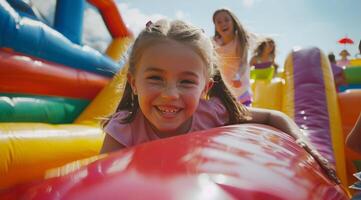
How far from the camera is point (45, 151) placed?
129cm

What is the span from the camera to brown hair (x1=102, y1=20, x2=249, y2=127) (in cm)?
93

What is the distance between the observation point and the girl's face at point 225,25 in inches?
92.7

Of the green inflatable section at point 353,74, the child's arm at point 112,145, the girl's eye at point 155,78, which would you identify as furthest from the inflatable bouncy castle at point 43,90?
the green inflatable section at point 353,74

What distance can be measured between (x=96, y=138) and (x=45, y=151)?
0.30 meters

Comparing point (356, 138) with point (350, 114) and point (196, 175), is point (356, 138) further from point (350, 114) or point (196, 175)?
point (350, 114)

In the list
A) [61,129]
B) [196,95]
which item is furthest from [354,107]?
[61,129]

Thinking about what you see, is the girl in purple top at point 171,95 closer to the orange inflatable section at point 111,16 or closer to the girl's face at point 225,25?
the girl's face at point 225,25

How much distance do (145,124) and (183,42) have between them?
27 cm

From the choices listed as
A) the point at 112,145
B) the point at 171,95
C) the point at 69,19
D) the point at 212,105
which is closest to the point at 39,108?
the point at 69,19

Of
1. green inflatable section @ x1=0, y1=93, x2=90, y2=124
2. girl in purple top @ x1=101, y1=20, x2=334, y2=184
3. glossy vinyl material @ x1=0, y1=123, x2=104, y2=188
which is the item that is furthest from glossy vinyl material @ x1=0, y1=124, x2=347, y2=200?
green inflatable section @ x1=0, y1=93, x2=90, y2=124

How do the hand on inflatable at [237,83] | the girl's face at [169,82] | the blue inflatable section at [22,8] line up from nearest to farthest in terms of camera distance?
the girl's face at [169,82] < the blue inflatable section at [22,8] < the hand on inflatable at [237,83]

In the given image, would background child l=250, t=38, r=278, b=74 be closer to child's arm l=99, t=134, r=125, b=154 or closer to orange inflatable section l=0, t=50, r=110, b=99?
orange inflatable section l=0, t=50, r=110, b=99

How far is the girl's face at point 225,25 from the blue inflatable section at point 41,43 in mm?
770

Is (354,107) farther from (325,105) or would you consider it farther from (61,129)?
(61,129)
